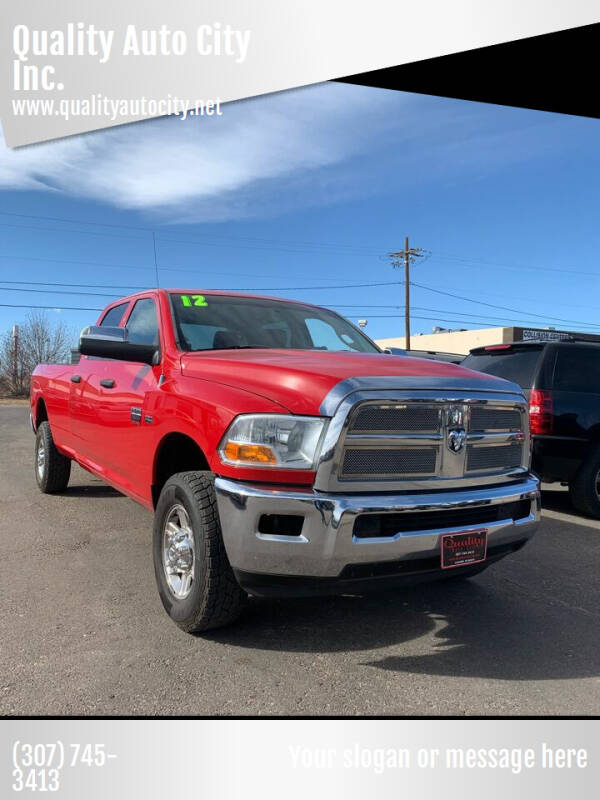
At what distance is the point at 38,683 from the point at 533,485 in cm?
259

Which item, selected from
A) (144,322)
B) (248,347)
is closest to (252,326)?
(248,347)

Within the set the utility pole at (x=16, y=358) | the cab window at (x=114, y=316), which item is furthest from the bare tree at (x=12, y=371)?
the cab window at (x=114, y=316)

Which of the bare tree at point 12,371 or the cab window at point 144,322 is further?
the bare tree at point 12,371

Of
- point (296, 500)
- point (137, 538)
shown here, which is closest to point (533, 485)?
point (296, 500)

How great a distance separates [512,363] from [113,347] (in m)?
4.47

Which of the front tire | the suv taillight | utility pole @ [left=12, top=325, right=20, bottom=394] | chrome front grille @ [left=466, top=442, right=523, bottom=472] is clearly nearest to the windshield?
the front tire

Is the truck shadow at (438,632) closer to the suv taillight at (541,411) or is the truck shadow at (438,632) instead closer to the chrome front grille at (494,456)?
the chrome front grille at (494,456)

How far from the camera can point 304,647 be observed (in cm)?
304

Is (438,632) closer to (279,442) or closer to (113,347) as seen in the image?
(279,442)

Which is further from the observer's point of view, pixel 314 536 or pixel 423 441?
pixel 423 441

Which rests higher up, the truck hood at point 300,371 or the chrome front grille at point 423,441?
the truck hood at point 300,371

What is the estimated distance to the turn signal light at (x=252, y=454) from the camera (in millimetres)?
2711

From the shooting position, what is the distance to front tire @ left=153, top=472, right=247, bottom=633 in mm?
2869

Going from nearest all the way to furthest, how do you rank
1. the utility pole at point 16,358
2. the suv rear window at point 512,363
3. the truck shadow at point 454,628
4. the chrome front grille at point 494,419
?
the truck shadow at point 454,628 → the chrome front grille at point 494,419 → the suv rear window at point 512,363 → the utility pole at point 16,358
